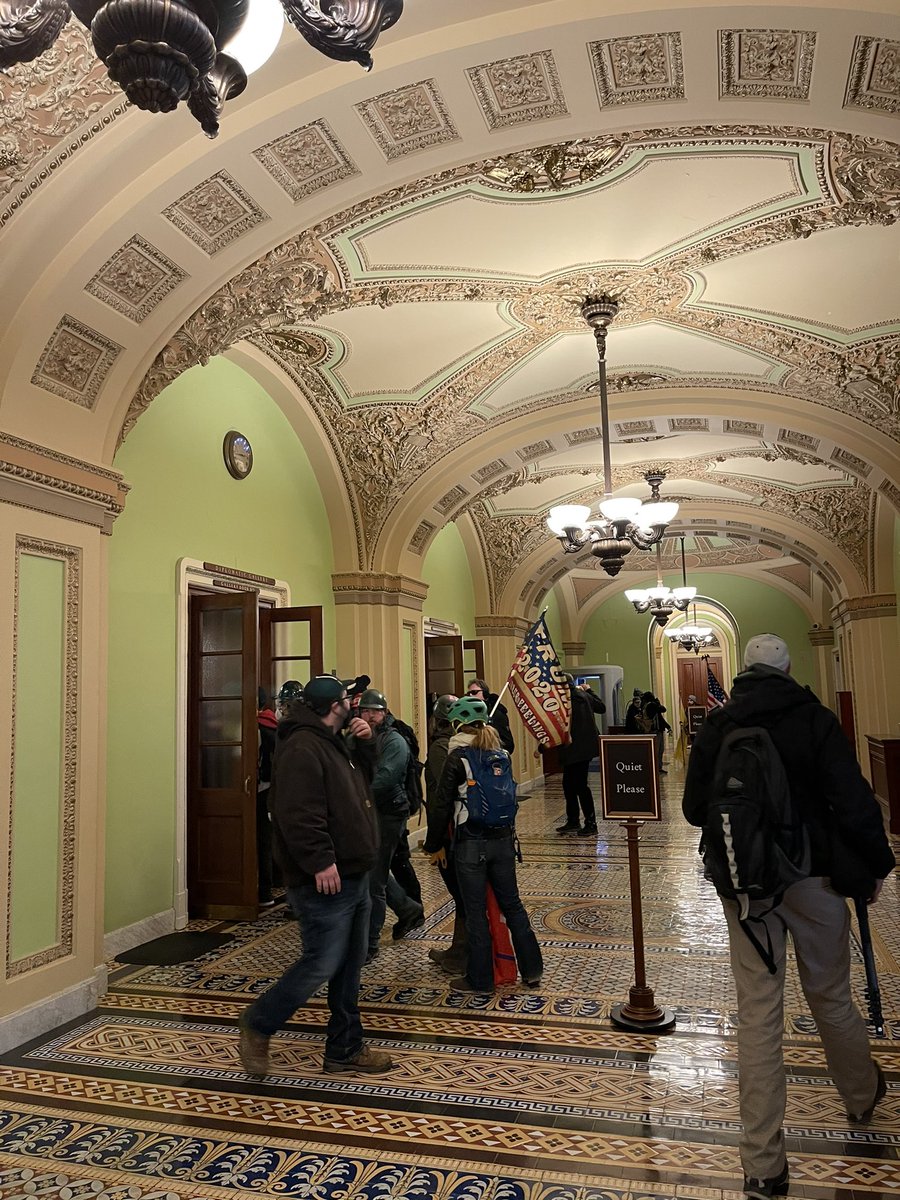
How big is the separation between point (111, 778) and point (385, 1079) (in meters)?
2.97

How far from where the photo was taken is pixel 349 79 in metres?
3.86

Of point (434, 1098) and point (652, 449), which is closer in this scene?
point (434, 1098)

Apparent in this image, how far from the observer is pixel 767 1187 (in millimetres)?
2695

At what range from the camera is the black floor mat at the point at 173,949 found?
217 inches

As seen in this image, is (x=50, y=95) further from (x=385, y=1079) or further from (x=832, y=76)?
(x=385, y=1079)

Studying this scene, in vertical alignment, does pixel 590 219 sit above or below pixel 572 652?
above

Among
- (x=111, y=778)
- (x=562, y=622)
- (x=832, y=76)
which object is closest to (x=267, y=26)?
(x=832, y=76)

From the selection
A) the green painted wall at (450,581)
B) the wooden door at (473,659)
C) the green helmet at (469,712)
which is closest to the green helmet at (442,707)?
the green helmet at (469,712)

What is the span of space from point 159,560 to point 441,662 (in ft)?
19.4

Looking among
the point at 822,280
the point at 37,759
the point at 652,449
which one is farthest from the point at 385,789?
the point at 652,449

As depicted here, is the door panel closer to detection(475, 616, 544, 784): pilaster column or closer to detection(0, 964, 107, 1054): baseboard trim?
detection(475, 616, 544, 784): pilaster column

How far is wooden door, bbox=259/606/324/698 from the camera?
6918 millimetres

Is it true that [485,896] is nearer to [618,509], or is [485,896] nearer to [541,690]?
[541,690]

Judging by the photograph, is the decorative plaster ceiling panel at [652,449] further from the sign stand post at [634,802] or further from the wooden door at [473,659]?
the sign stand post at [634,802]
